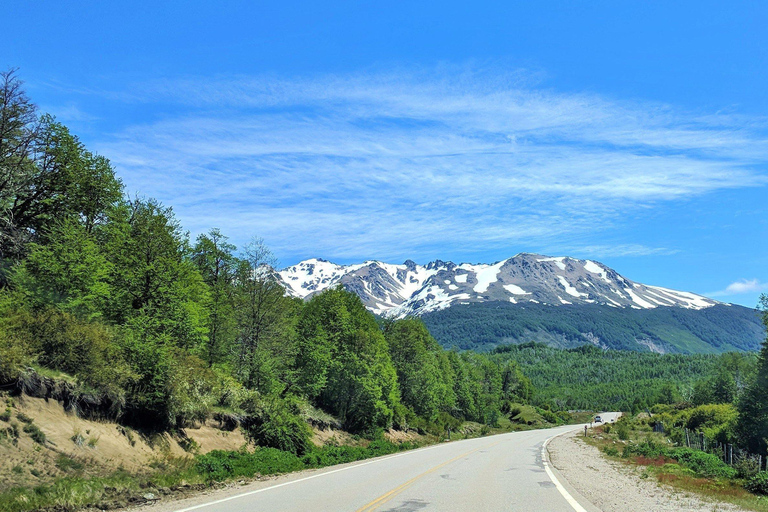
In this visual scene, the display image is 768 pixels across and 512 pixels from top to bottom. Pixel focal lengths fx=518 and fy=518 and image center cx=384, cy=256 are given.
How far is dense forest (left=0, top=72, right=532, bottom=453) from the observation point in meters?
20.0

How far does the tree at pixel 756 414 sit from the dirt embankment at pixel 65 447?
49960 mm

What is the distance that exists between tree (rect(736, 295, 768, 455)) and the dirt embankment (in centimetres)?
4996

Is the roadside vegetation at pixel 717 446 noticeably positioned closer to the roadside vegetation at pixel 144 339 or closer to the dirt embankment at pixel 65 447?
the roadside vegetation at pixel 144 339

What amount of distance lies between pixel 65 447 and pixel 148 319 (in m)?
7.70

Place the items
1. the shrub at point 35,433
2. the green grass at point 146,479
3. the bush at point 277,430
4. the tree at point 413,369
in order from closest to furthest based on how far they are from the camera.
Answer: the green grass at point 146,479 < the shrub at point 35,433 < the bush at point 277,430 < the tree at point 413,369

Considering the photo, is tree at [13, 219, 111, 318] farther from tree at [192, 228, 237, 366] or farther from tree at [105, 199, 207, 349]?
tree at [192, 228, 237, 366]

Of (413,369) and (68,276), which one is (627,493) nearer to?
(68,276)

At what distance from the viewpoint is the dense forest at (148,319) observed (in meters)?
20.0

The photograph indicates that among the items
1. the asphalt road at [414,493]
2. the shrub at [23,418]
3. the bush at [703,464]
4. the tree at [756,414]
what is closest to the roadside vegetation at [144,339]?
the shrub at [23,418]

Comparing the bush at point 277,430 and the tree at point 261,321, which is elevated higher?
the tree at point 261,321

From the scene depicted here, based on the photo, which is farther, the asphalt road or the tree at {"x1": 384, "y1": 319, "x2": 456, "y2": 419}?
the tree at {"x1": 384, "y1": 319, "x2": 456, "y2": 419}

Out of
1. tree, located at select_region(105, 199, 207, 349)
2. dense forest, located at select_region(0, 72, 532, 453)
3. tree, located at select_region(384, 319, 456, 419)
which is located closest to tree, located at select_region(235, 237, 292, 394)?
dense forest, located at select_region(0, 72, 532, 453)

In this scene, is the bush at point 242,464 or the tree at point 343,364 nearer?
the bush at point 242,464

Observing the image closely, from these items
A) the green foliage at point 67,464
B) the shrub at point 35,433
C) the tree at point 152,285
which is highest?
the tree at point 152,285
